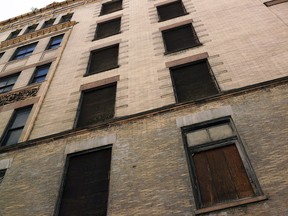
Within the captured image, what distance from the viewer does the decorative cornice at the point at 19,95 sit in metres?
13.4

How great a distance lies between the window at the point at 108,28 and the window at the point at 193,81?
6.11 meters

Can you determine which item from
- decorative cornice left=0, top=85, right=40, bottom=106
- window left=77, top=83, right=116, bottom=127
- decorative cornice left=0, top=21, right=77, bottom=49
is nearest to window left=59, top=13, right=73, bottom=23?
decorative cornice left=0, top=21, right=77, bottom=49

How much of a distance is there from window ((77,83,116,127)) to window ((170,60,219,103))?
2.66 meters

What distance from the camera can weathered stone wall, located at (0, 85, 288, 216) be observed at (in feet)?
22.7

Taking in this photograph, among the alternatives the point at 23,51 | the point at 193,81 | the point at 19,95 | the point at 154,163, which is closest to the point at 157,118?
the point at 154,163

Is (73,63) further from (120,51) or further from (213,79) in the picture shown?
(213,79)

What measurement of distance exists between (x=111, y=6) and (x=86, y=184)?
48.8ft

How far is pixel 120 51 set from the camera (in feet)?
46.0

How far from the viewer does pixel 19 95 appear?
1365cm

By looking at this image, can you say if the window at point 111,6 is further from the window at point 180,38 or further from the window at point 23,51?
the window at point 180,38

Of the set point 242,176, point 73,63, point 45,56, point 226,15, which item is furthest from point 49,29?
point 242,176

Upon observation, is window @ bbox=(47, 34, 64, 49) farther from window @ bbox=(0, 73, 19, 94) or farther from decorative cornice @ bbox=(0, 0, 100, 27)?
decorative cornice @ bbox=(0, 0, 100, 27)

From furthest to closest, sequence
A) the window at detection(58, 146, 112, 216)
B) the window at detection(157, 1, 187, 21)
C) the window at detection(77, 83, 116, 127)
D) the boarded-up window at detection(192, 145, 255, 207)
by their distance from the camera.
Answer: the window at detection(157, 1, 187, 21), the window at detection(77, 83, 116, 127), the window at detection(58, 146, 112, 216), the boarded-up window at detection(192, 145, 255, 207)

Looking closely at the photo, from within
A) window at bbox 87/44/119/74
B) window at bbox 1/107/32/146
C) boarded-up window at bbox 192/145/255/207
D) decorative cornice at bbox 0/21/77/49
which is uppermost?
→ decorative cornice at bbox 0/21/77/49
